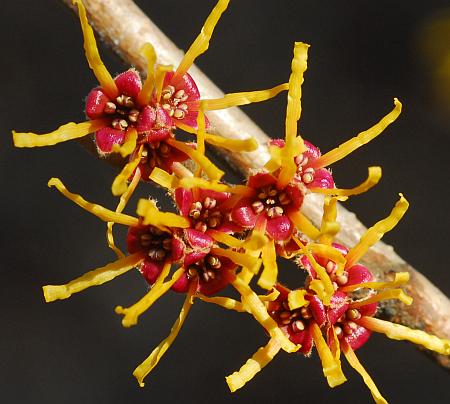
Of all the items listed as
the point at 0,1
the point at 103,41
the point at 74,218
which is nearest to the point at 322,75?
the point at 74,218

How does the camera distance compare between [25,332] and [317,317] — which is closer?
[317,317]

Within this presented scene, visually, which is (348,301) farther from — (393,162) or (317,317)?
(393,162)

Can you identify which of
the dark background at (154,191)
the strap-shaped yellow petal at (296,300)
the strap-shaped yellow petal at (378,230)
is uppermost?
the strap-shaped yellow petal at (378,230)

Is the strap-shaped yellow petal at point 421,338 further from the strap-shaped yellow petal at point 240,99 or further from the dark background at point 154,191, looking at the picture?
the dark background at point 154,191

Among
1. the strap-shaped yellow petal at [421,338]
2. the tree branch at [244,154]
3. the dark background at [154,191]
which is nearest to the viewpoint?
the strap-shaped yellow petal at [421,338]

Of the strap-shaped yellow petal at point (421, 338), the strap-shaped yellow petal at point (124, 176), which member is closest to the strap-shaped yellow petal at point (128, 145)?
the strap-shaped yellow petal at point (124, 176)
